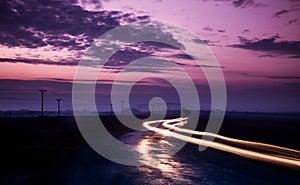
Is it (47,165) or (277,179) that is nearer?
(277,179)

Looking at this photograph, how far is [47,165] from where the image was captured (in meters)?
15.0

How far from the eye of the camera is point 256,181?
11.7 m

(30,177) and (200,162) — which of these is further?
(200,162)

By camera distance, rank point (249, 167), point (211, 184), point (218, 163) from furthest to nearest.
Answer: point (218, 163)
point (249, 167)
point (211, 184)

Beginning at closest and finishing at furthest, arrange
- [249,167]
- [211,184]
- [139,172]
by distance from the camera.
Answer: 1. [211,184]
2. [139,172]
3. [249,167]

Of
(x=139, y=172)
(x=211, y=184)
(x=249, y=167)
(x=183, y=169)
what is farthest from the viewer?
(x=249, y=167)

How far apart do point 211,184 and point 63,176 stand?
194 inches

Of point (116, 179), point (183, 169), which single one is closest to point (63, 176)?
point (116, 179)

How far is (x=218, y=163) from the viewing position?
16.8 m

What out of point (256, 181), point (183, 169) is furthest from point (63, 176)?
point (256, 181)

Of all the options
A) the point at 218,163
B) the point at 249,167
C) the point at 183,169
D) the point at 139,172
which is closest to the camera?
the point at 139,172

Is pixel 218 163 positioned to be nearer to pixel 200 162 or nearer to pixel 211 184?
pixel 200 162

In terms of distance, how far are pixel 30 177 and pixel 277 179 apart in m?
8.38

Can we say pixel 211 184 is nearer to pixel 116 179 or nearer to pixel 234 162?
pixel 116 179
